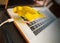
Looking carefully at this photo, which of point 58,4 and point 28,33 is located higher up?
point 58,4

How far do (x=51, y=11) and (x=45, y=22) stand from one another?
0.26 metres

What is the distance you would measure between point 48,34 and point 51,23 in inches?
6.7

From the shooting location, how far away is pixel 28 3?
3.37ft

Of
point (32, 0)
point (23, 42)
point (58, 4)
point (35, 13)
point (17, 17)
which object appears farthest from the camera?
point (58, 4)

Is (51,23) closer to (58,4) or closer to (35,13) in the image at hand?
(35,13)

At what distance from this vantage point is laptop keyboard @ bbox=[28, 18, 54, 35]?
2.61ft

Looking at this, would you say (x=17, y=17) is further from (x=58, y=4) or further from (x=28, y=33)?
(x=58, y=4)

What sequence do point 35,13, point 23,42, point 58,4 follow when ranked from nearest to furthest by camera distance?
point 23,42, point 35,13, point 58,4

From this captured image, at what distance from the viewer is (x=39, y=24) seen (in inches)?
34.7

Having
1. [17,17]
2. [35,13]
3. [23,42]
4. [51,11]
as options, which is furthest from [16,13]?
[51,11]

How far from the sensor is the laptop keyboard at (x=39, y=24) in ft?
2.61

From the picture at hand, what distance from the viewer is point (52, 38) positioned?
84 cm

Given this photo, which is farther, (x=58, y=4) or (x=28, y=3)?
(x=58, y=4)

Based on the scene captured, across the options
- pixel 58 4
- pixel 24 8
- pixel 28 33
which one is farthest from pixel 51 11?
pixel 28 33
